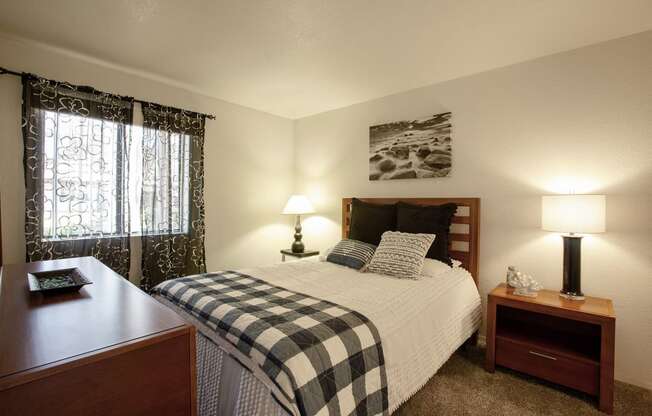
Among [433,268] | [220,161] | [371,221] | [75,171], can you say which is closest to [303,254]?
[371,221]

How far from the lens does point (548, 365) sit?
6.61 ft

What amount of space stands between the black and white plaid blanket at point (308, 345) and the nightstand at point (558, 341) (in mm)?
1210

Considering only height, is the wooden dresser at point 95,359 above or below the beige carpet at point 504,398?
above

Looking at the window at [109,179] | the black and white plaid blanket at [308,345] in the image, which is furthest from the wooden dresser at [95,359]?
the window at [109,179]

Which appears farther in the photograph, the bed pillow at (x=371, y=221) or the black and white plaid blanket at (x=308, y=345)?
the bed pillow at (x=371, y=221)

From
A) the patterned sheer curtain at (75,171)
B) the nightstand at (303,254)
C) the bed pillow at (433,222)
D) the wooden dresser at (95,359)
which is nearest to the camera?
the wooden dresser at (95,359)

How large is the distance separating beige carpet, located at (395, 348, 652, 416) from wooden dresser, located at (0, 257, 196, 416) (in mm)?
1423

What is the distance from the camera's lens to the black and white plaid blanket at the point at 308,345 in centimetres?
119

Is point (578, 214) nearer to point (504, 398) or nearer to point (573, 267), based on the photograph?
point (573, 267)

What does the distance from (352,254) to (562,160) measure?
1.78 meters

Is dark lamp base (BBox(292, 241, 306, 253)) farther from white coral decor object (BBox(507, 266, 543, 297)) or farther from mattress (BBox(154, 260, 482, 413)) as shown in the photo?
white coral decor object (BBox(507, 266, 543, 297))

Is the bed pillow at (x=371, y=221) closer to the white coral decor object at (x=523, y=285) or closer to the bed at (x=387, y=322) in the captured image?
the bed at (x=387, y=322)

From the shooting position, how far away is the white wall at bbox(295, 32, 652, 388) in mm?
2078

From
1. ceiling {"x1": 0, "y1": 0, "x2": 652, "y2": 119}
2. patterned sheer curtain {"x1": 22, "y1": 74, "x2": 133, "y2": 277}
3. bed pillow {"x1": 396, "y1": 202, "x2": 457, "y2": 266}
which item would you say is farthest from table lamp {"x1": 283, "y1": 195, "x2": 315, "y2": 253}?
patterned sheer curtain {"x1": 22, "y1": 74, "x2": 133, "y2": 277}
